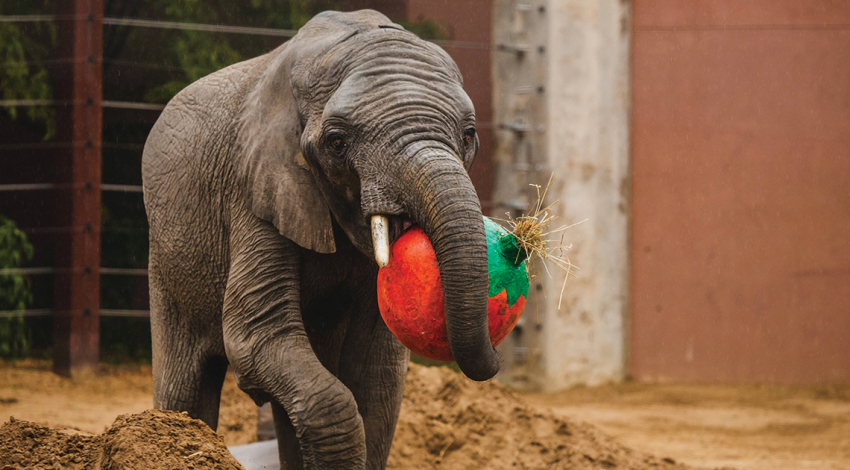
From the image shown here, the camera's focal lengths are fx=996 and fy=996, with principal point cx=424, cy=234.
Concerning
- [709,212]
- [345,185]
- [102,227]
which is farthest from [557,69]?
[345,185]

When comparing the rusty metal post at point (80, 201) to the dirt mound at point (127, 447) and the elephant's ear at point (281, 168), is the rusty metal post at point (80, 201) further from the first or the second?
the dirt mound at point (127, 447)

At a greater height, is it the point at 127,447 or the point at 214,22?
the point at 214,22

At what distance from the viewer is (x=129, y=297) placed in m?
9.48

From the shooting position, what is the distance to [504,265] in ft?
11.0

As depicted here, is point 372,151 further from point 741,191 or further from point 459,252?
point 741,191

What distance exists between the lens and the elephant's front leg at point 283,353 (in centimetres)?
363

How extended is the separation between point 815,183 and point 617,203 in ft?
5.89

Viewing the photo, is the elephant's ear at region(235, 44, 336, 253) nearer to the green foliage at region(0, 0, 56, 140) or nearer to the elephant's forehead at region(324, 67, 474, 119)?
the elephant's forehead at region(324, 67, 474, 119)

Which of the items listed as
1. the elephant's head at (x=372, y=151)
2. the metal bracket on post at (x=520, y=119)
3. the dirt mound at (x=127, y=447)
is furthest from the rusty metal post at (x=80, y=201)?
the dirt mound at (x=127, y=447)

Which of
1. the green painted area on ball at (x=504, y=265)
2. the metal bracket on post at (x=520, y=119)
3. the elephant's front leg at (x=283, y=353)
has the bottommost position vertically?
the elephant's front leg at (x=283, y=353)

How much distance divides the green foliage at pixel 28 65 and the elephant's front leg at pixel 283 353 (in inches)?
237

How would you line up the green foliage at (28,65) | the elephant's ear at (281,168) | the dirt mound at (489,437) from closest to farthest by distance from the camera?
the elephant's ear at (281,168), the dirt mound at (489,437), the green foliage at (28,65)

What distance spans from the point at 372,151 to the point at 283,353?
86 cm

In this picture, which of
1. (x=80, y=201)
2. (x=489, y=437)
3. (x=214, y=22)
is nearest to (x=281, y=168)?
(x=489, y=437)
